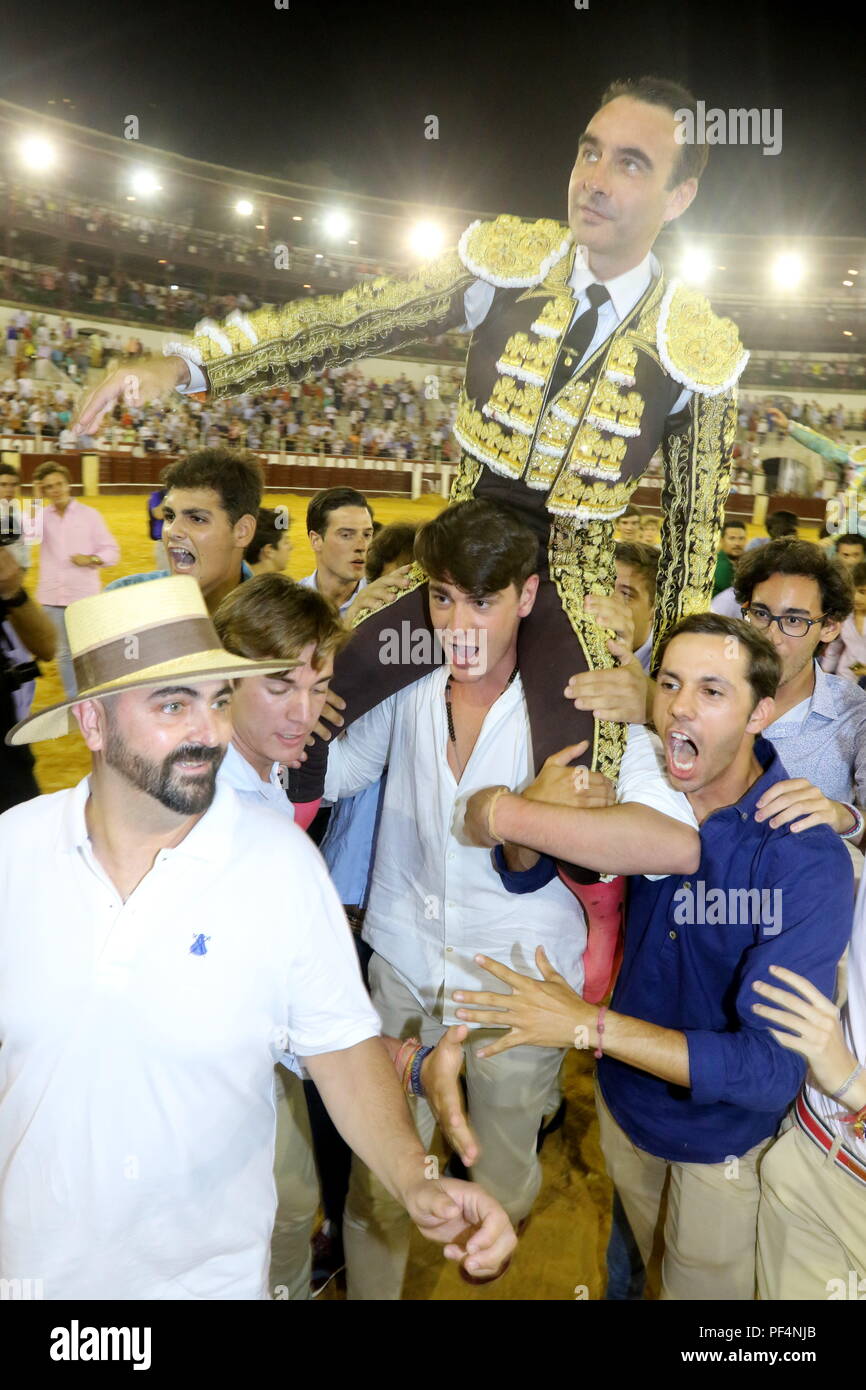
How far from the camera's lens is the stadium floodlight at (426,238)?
269 centimetres

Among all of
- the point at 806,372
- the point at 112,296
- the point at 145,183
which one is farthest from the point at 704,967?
the point at 112,296

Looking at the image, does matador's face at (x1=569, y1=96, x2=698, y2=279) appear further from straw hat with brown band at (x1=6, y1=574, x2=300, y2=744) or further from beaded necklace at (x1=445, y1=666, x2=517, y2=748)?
straw hat with brown band at (x1=6, y1=574, x2=300, y2=744)

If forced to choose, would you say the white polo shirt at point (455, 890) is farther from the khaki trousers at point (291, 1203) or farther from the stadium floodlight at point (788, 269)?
the stadium floodlight at point (788, 269)

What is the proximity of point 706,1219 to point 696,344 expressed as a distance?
201 centimetres

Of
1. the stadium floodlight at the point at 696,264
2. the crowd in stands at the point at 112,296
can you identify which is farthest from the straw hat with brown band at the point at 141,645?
the crowd in stands at the point at 112,296

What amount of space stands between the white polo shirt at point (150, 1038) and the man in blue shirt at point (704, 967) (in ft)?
1.31

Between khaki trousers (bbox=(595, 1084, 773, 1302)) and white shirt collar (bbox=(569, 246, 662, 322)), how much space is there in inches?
A: 75.7

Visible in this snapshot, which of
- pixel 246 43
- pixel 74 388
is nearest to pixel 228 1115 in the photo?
pixel 246 43

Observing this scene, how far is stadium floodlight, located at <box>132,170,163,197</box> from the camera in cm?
600

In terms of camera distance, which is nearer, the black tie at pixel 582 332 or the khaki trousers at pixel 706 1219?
the khaki trousers at pixel 706 1219

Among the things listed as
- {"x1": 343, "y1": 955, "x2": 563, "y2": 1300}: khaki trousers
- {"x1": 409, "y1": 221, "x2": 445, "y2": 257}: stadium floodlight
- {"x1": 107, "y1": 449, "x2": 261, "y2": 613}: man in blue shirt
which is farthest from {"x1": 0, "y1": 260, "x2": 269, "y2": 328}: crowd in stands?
{"x1": 343, "y1": 955, "x2": 563, "y2": 1300}: khaki trousers

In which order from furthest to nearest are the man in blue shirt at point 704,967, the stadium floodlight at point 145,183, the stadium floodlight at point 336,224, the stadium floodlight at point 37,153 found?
the stadium floodlight at point 37,153, the stadium floodlight at point 145,183, the stadium floodlight at point 336,224, the man in blue shirt at point 704,967
